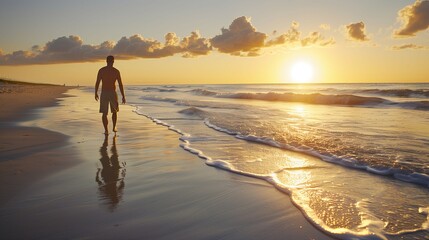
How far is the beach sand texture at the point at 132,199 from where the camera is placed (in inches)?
104

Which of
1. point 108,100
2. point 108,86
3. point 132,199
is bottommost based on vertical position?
point 132,199

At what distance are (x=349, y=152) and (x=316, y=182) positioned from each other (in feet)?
6.59

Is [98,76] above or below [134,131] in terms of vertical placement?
above

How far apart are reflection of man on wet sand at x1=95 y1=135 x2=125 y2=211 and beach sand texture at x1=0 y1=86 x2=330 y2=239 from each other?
11mm

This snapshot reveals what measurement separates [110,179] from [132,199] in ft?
2.87

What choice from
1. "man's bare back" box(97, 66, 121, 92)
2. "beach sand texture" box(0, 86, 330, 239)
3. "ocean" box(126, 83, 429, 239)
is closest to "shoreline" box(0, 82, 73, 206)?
"beach sand texture" box(0, 86, 330, 239)

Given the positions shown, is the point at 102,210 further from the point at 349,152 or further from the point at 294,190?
the point at 349,152

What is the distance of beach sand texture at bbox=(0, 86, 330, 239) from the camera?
104 inches

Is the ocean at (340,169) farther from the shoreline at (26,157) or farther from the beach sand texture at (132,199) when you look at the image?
the shoreline at (26,157)

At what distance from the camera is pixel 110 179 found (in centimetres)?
409

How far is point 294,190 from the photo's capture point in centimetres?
378

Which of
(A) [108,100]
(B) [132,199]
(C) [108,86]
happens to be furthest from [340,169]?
(C) [108,86]

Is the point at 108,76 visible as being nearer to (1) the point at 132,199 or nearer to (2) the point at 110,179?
(2) the point at 110,179

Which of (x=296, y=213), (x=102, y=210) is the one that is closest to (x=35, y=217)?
(x=102, y=210)
